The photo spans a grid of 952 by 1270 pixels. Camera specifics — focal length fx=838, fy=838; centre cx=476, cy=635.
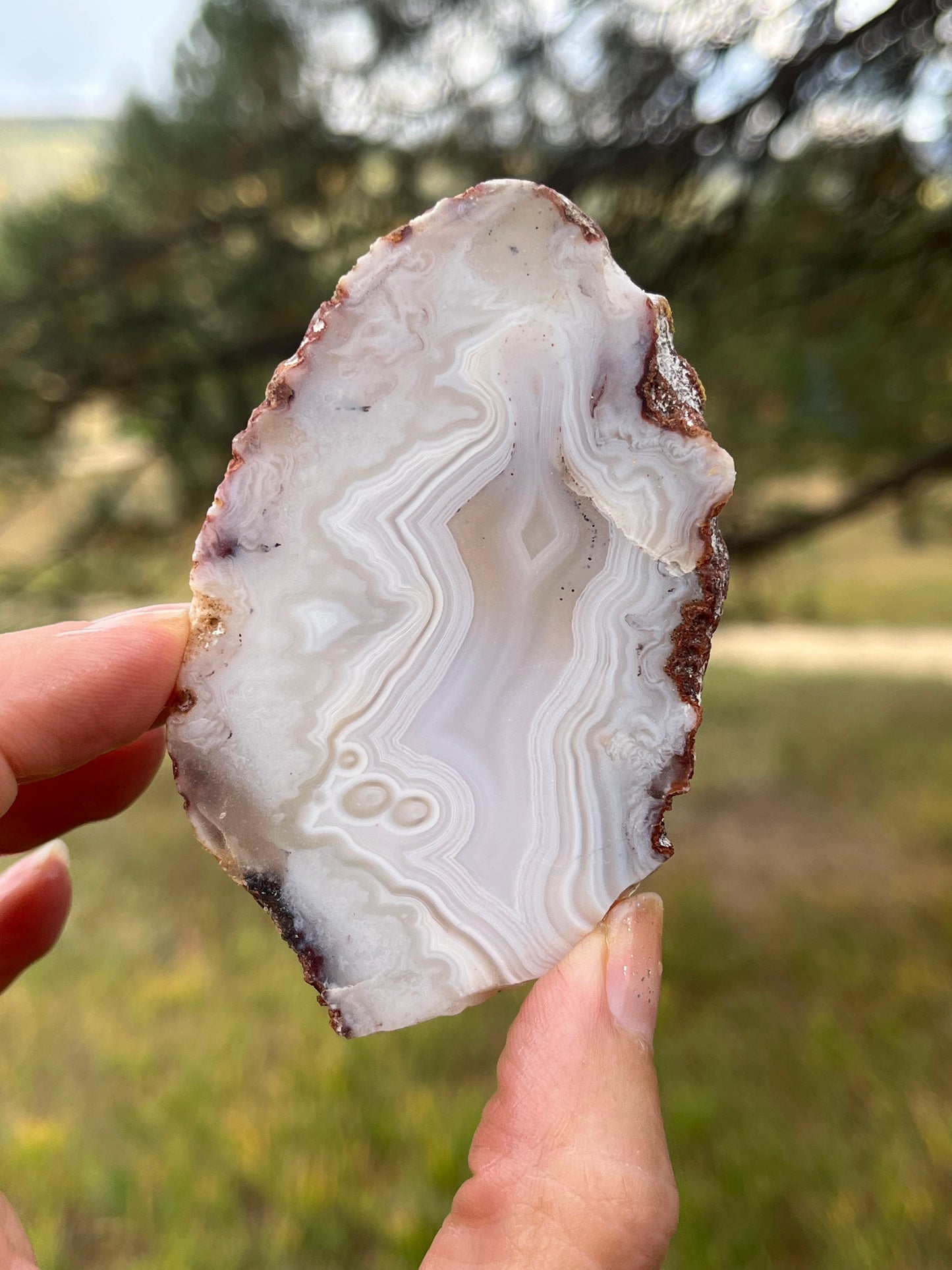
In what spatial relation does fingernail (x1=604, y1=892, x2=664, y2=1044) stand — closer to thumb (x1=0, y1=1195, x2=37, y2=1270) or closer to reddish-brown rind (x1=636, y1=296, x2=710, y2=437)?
reddish-brown rind (x1=636, y1=296, x2=710, y2=437)

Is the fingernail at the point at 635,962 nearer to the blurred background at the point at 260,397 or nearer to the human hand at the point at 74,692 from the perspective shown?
the human hand at the point at 74,692

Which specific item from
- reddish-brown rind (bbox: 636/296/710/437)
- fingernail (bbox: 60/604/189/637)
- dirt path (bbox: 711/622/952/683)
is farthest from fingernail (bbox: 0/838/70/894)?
dirt path (bbox: 711/622/952/683)

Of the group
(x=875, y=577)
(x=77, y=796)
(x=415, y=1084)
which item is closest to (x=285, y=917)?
(x=77, y=796)

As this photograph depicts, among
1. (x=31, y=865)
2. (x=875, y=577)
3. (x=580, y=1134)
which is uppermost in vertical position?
(x=31, y=865)

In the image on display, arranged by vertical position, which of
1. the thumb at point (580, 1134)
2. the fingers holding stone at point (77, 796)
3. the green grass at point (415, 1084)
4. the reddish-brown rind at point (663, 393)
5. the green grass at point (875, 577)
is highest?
the reddish-brown rind at point (663, 393)

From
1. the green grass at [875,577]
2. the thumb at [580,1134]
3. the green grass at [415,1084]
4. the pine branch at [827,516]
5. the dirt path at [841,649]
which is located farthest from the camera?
the green grass at [875,577]

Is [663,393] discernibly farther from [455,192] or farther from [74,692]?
[455,192]

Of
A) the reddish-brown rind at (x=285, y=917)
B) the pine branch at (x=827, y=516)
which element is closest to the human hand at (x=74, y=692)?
the reddish-brown rind at (x=285, y=917)
